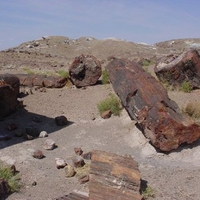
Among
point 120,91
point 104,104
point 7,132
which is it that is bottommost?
point 7,132

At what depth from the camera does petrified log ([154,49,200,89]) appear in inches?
495

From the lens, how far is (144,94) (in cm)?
905

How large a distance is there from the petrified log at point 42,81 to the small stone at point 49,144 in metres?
5.51

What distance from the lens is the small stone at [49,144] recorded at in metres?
9.02

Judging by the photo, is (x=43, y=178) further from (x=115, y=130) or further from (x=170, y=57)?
(x=170, y=57)

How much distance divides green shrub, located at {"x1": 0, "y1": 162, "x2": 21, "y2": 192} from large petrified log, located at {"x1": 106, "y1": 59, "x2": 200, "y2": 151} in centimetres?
300

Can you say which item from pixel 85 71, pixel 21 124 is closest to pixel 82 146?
pixel 21 124

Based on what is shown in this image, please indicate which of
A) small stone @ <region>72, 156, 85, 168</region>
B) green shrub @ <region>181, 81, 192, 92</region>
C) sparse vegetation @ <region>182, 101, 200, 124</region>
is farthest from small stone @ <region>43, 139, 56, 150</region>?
green shrub @ <region>181, 81, 192, 92</region>

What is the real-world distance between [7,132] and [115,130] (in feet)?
9.28

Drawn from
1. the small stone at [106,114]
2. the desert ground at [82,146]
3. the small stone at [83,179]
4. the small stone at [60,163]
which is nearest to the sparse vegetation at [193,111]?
the desert ground at [82,146]

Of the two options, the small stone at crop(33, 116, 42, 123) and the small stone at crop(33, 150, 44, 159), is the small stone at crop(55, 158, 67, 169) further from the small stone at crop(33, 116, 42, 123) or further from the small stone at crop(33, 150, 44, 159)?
the small stone at crop(33, 116, 42, 123)

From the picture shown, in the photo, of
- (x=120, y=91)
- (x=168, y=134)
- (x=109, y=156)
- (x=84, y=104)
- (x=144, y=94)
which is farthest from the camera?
(x=84, y=104)

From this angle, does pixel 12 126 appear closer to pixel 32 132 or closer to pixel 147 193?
pixel 32 132

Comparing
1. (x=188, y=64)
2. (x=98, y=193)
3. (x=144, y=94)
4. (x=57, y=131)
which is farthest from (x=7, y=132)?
(x=188, y=64)
